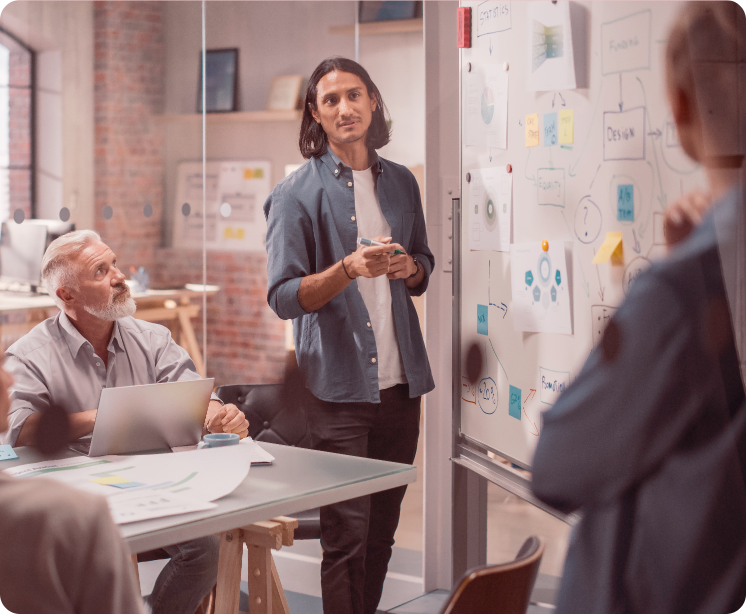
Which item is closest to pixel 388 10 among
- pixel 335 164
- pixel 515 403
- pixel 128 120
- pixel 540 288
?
pixel 335 164

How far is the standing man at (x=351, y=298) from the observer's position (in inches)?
86.7

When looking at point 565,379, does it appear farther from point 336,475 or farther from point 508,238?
point 336,475

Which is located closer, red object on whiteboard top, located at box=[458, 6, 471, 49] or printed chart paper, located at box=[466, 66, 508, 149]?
printed chart paper, located at box=[466, 66, 508, 149]

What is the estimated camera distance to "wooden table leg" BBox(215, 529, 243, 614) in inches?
69.7

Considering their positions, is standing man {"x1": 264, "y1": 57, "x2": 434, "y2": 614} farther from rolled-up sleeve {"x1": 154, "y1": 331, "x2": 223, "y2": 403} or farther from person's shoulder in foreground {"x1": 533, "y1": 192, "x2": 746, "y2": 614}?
person's shoulder in foreground {"x1": 533, "y1": 192, "x2": 746, "y2": 614}

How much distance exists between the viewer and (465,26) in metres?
2.25

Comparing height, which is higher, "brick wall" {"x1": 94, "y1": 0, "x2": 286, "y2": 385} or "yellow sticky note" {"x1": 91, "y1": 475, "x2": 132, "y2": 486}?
"brick wall" {"x1": 94, "y1": 0, "x2": 286, "y2": 385}

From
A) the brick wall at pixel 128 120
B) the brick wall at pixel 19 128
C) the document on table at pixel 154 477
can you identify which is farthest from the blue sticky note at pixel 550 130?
the brick wall at pixel 19 128

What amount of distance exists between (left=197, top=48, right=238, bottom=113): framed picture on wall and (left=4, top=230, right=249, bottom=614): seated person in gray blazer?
1.63 m

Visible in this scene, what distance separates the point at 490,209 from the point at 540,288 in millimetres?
348

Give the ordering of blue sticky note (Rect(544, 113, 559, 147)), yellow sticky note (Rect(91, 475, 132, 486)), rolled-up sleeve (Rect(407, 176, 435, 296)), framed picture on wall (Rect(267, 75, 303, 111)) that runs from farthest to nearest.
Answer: framed picture on wall (Rect(267, 75, 303, 111)) → rolled-up sleeve (Rect(407, 176, 435, 296)) → blue sticky note (Rect(544, 113, 559, 147)) → yellow sticky note (Rect(91, 475, 132, 486))

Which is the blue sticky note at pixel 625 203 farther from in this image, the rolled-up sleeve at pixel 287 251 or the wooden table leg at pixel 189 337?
the wooden table leg at pixel 189 337

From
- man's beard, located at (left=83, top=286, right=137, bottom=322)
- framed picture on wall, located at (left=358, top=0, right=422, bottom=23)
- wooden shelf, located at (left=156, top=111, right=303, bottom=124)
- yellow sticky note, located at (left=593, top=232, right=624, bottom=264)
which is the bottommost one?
man's beard, located at (left=83, top=286, right=137, bottom=322)

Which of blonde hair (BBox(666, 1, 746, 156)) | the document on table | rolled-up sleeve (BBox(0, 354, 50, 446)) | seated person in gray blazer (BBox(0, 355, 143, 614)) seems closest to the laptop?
the document on table
